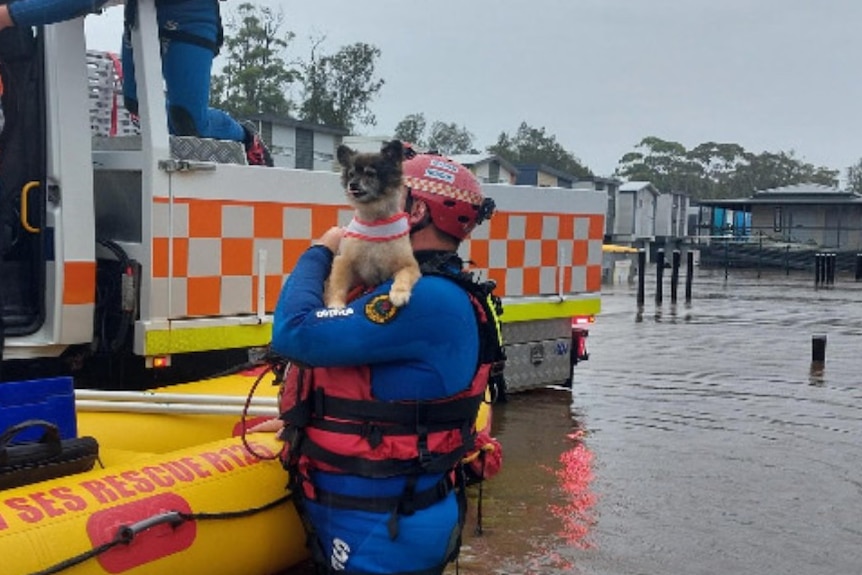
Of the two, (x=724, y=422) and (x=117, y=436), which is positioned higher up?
(x=117, y=436)

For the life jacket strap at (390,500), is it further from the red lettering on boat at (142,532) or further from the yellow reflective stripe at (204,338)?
the yellow reflective stripe at (204,338)

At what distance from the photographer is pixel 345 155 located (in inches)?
111

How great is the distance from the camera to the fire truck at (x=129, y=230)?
14.2 feet

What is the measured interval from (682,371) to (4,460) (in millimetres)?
9156

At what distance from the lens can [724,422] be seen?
8.22 meters

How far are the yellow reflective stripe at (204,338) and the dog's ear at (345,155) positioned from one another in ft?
6.71

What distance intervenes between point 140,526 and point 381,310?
962 millimetres

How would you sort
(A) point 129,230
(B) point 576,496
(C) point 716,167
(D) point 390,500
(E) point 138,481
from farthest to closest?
(C) point 716,167 < (B) point 576,496 < (A) point 129,230 < (E) point 138,481 < (D) point 390,500

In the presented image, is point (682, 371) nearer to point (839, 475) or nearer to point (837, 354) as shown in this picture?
point (837, 354)

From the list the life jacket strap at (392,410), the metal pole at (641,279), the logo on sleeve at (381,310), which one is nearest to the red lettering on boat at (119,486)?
the life jacket strap at (392,410)

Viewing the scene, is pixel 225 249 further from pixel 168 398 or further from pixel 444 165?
pixel 444 165

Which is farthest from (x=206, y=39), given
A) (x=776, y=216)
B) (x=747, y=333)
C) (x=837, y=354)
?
(x=776, y=216)

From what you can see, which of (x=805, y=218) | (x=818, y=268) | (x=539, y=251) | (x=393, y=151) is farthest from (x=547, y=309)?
(x=805, y=218)

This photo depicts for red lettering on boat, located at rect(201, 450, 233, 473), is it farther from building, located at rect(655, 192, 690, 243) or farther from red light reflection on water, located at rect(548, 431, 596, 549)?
building, located at rect(655, 192, 690, 243)
